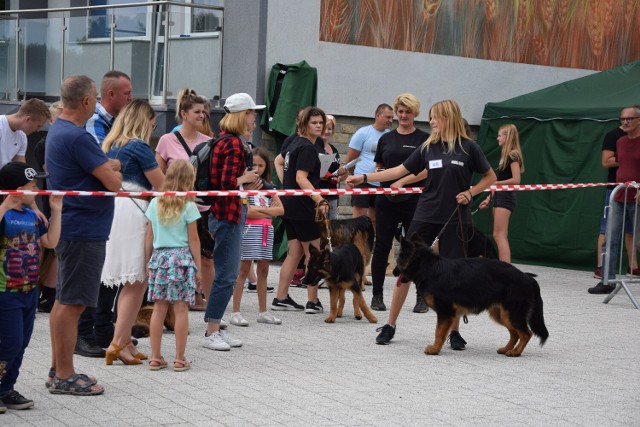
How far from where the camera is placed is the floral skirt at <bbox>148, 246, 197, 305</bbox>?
7.11m

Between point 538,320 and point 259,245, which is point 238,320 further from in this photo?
point 538,320

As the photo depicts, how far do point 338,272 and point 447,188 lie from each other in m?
1.41

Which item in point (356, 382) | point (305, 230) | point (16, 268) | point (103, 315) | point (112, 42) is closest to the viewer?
point (16, 268)

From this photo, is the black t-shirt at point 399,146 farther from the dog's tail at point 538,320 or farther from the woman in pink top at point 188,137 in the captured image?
the dog's tail at point 538,320

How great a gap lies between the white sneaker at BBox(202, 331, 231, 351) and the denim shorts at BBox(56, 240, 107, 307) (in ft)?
6.21

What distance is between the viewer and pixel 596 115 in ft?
48.8

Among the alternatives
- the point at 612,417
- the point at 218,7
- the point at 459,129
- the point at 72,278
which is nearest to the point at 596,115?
the point at 218,7

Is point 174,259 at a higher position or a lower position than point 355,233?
higher

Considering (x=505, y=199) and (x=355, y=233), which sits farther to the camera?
(x=505, y=199)

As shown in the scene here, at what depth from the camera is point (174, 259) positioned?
712 centimetres

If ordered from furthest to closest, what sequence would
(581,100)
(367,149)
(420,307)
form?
(581,100), (367,149), (420,307)

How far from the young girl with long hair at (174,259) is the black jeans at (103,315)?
71cm

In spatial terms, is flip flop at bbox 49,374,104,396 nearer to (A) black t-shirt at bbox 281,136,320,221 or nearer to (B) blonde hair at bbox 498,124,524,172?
(A) black t-shirt at bbox 281,136,320,221

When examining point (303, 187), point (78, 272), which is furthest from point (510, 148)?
point (78, 272)
